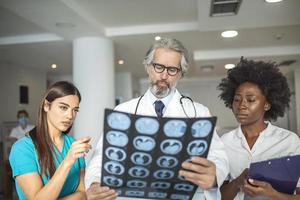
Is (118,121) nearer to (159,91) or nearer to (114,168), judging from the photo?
(114,168)

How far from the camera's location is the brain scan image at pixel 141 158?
92 centimetres

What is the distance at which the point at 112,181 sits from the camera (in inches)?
38.8

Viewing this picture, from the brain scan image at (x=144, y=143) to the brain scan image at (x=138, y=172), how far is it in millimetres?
74

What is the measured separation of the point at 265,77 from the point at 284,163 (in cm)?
57

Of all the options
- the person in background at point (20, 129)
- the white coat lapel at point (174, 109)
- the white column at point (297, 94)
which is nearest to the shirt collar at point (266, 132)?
the white coat lapel at point (174, 109)

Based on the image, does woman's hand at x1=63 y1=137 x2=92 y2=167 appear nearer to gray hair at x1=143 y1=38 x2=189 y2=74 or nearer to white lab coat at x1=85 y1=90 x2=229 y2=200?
white lab coat at x1=85 y1=90 x2=229 y2=200

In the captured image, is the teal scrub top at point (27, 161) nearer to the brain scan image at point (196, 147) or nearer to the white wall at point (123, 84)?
the brain scan image at point (196, 147)

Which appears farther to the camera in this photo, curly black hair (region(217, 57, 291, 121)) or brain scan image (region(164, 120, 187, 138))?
curly black hair (region(217, 57, 291, 121))

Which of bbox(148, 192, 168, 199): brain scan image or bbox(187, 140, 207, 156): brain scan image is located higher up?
bbox(187, 140, 207, 156): brain scan image

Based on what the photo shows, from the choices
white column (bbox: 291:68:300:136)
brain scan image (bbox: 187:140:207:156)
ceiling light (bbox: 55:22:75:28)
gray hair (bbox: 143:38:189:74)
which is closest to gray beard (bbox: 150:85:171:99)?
gray hair (bbox: 143:38:189:74)

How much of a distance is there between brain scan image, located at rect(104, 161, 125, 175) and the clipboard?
0.50 meters

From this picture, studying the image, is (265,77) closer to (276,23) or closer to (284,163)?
(284,163)

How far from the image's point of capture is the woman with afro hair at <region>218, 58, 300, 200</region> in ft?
4.82

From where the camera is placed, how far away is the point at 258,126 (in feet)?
5.09
